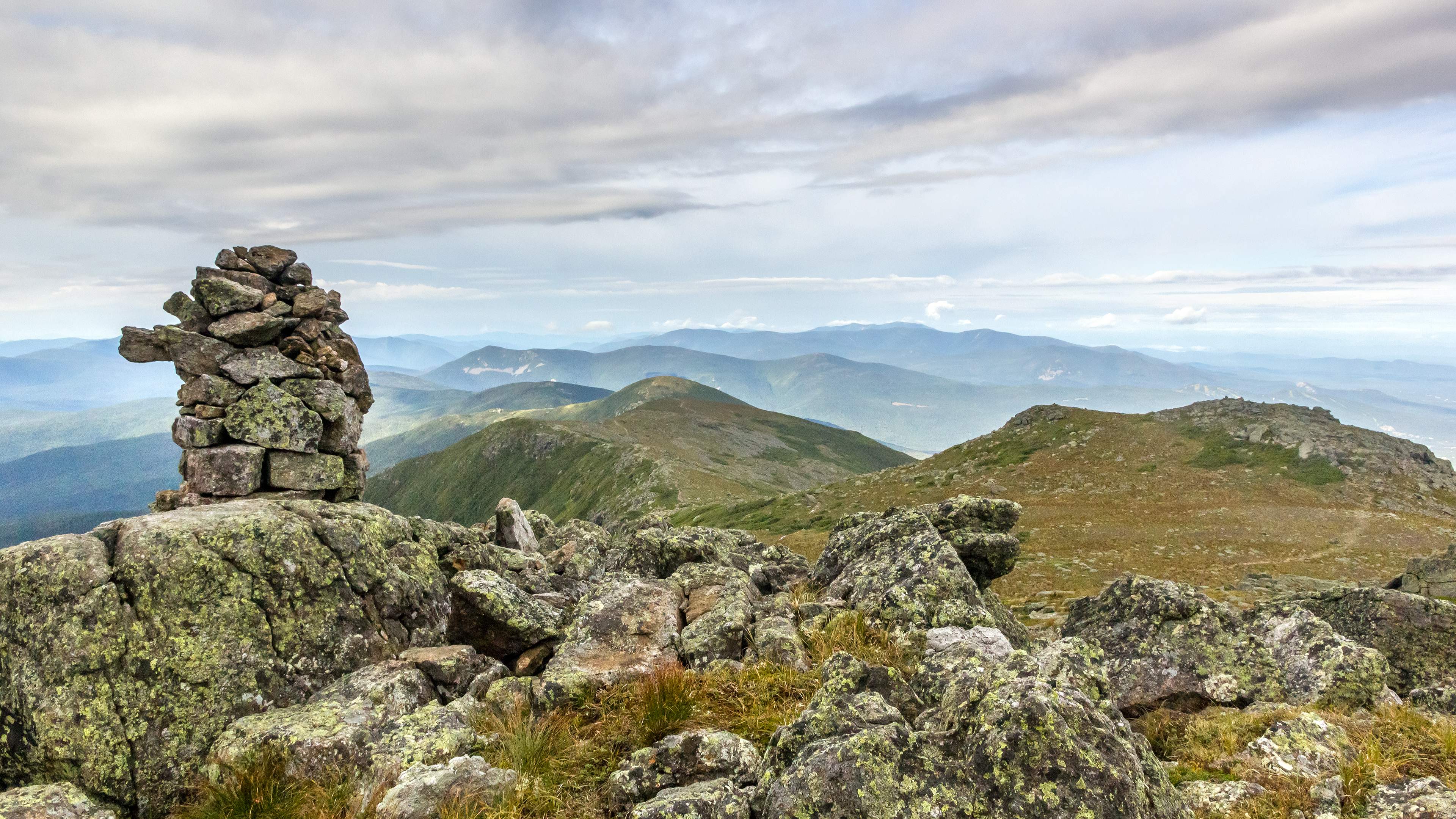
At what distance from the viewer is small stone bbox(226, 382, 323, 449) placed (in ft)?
71.6

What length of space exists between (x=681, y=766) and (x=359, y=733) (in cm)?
506

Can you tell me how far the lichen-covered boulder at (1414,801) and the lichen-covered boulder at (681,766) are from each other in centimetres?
727

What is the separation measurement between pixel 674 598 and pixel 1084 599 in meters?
11.0

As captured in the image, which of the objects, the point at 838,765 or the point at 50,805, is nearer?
the point at 838,765

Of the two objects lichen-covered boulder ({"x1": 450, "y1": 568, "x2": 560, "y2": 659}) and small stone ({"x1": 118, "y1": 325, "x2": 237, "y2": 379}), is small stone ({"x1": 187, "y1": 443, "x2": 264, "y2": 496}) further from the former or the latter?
lichen-covered boulder ({"x1": 450, "y1": 568, "x2": 560, "y2": 659})

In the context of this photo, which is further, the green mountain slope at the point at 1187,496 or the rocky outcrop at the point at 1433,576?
the green mountain slope at the point at 1187,496

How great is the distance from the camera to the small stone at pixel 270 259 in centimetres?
2486

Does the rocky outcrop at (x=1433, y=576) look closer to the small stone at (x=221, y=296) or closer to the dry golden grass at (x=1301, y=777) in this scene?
the dry golden grass at (x=1301, y=777)

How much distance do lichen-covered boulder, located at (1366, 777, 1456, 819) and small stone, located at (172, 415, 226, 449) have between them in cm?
2956

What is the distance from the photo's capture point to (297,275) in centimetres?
2550

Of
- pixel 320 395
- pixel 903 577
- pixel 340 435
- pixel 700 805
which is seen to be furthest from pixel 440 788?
pixel 320 395

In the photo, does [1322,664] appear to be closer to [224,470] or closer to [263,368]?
[224,470]

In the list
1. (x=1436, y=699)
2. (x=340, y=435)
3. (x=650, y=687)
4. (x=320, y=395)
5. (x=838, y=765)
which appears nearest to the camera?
(x=838, y=765)

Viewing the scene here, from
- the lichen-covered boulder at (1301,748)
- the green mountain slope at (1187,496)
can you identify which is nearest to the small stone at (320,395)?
the lichen-covered boulder at (1301,748)
